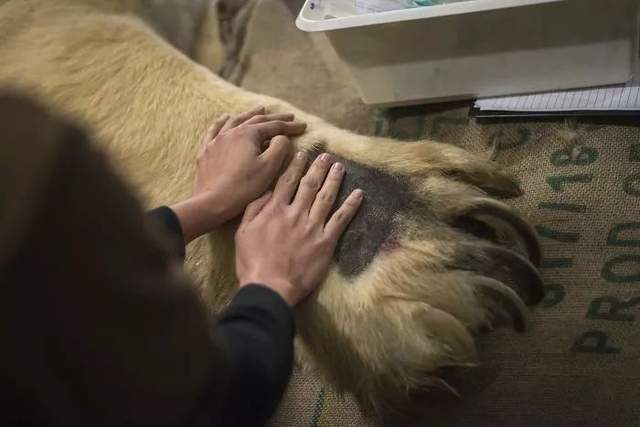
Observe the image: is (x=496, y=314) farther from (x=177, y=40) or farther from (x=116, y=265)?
(x=177, y=40)

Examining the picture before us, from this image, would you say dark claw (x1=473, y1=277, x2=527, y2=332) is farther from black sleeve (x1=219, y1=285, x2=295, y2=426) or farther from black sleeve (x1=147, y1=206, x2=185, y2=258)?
black sleeve (x1=147, y1=206, x2=185, y2=258)

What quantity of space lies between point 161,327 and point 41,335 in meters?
0.06

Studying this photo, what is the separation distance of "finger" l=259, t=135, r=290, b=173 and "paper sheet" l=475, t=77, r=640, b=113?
0.97 ft

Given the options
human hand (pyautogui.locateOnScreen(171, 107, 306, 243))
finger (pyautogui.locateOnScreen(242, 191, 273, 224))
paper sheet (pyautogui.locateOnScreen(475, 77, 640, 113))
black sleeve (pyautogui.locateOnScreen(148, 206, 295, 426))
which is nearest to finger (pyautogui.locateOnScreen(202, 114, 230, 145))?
human hand (pyautogui.locateOnScreen(171, 107, 306, 243))

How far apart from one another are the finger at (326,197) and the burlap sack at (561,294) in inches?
7.7

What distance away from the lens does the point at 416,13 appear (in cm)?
84

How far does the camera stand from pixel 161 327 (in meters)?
0.38

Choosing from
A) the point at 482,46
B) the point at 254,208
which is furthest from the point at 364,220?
the point at 482,46

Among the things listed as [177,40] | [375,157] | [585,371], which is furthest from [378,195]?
[177,40]

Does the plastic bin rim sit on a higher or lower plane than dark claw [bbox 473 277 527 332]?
higher

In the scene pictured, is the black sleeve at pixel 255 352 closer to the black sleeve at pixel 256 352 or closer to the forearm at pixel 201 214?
the black sleeve at pixel 256 352

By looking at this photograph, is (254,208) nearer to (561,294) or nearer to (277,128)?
(277,128)

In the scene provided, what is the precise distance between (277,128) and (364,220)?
17cm

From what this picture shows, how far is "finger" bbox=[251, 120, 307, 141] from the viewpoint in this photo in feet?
2.60
